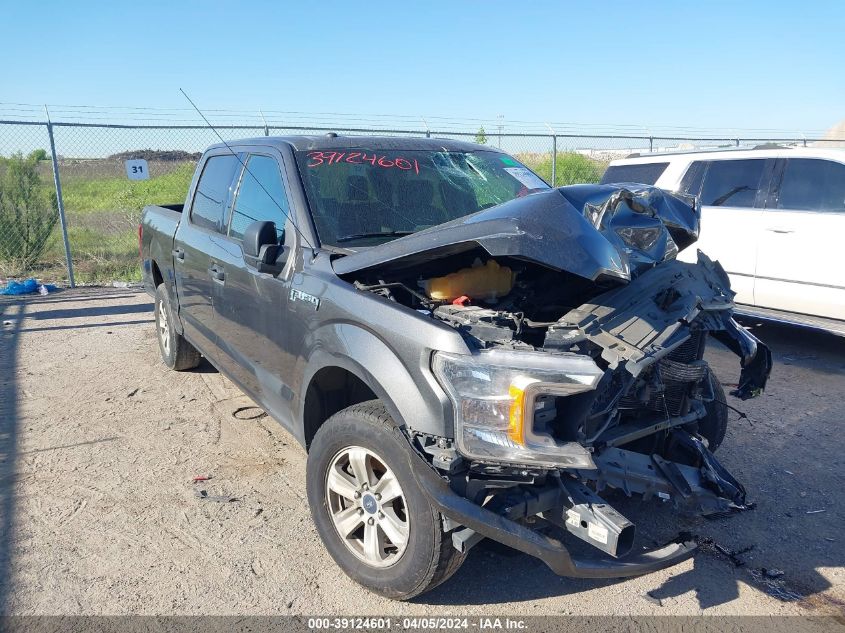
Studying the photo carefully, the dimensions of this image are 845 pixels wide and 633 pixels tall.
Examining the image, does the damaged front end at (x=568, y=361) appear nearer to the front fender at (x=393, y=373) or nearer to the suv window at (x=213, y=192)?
the front fender at (x=393, y=373)

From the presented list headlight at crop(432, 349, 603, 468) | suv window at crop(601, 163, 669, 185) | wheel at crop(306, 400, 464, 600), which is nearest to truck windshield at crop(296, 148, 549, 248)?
wheel at crop(306, 400, 464, 600)

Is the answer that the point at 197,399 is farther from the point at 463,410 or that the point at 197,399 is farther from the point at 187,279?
the point at 463,410

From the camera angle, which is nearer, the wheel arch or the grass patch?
the wheel arch

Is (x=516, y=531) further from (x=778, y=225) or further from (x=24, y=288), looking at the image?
(x=24, y=288)

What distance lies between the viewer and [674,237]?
3.82m

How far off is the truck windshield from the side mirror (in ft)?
0.78

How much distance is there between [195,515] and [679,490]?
256cm

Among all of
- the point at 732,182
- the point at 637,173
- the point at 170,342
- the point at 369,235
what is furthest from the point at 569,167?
the point at 369,235

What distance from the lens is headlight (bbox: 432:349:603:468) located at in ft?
8.15

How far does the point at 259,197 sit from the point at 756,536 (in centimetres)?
339

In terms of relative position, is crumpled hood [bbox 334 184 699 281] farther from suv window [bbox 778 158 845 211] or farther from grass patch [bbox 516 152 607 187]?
grass patch [bbox 516 152 607 187]

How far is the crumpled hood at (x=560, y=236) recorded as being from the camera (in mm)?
2672

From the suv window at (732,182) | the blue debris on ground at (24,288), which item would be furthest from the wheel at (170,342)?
the suv window at (732,182)

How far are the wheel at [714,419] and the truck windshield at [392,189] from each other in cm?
173
